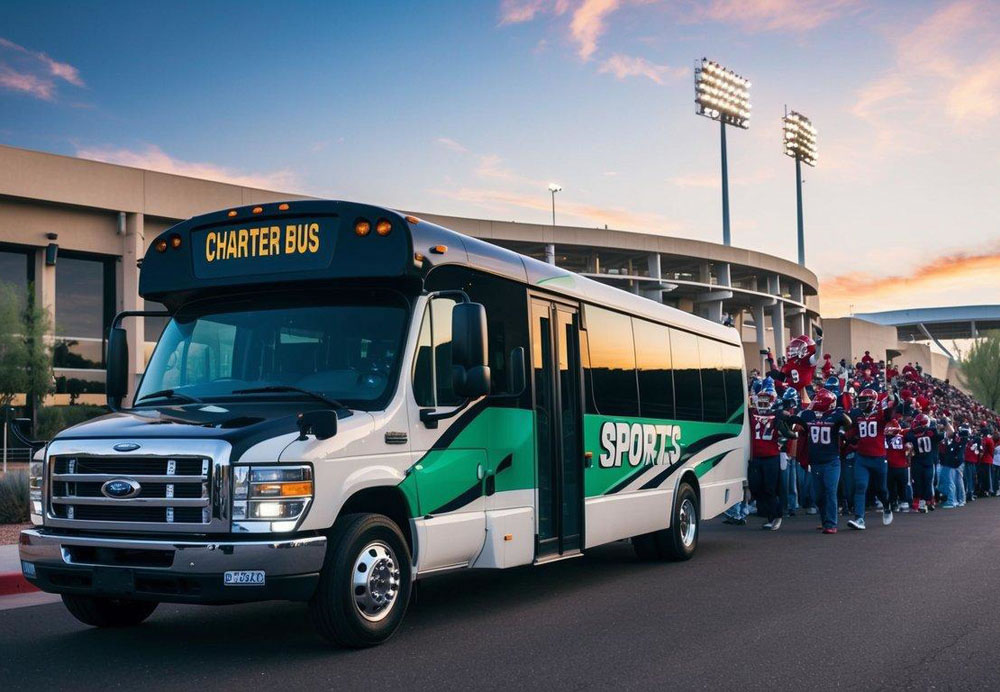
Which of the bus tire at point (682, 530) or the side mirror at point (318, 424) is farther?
the bus tire at point (682, 530)

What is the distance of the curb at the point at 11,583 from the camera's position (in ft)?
33.1

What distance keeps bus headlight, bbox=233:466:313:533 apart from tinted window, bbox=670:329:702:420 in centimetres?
705

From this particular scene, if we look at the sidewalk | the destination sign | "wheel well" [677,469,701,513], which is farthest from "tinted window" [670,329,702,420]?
the sidewalk

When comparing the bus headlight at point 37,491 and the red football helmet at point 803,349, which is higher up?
the red football helmet at point 803,349

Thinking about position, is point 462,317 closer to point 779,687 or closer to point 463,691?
point 463,691

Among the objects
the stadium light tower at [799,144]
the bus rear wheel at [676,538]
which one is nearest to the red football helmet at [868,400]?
the bus rear wheel at [676,538]

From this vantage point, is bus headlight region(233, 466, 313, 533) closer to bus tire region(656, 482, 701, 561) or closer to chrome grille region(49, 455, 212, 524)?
chrome grille region(49, 455, 212, 524)

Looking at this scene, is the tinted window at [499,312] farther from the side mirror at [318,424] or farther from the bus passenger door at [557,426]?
the side mirror at [318,424]

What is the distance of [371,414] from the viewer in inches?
272

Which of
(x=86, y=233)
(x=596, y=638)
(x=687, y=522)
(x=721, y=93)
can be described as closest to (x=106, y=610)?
(x=596, y=638)

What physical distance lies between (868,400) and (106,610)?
12.3 meters

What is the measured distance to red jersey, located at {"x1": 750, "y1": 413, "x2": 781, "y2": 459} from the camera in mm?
15852

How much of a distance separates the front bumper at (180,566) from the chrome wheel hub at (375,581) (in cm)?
39

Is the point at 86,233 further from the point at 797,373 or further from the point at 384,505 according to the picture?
the point at 384,505
